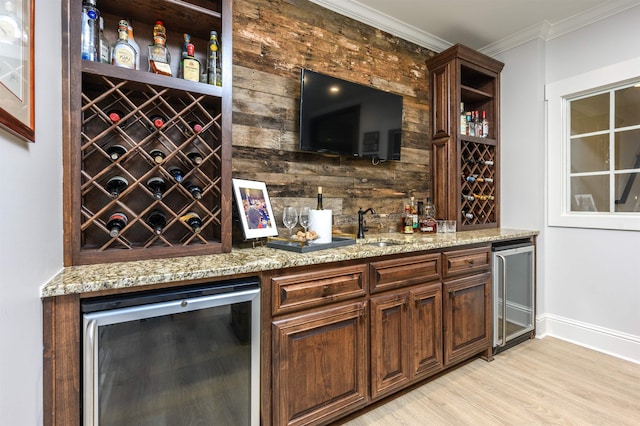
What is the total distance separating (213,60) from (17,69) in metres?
0.94

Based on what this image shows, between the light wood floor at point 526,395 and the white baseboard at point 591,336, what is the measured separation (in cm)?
10

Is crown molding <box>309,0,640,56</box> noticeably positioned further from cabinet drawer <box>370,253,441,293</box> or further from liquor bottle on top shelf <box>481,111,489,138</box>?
cabinet drawer <box>370,253,441,293</box>

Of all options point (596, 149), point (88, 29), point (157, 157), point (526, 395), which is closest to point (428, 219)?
point (526, 395)

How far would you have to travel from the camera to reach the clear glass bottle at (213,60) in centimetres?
162

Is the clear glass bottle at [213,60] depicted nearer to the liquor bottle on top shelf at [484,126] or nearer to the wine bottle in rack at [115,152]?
the wine bottle in rack at [115,152]

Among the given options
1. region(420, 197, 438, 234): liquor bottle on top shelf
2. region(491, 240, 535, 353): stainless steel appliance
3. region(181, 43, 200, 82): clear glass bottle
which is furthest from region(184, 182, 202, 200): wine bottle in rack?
region(491, 240, 535, 353): stainless steel appliance

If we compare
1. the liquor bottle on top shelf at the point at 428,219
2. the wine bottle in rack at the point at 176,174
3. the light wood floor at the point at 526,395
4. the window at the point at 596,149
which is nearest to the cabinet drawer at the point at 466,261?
the liquor bottle on top shelf at the point at 428,219

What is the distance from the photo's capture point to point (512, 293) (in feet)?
8.48

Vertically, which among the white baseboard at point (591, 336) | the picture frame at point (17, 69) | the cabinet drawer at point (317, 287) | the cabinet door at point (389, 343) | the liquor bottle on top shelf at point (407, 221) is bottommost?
the white baseboard at point (591, 336)

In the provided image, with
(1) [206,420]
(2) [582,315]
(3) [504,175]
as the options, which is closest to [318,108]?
(1) [206,420]

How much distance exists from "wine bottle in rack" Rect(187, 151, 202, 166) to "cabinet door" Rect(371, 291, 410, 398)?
120 cm

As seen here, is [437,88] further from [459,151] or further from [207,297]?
[207,297]

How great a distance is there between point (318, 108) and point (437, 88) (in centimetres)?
144

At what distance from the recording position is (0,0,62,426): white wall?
0.78 m
